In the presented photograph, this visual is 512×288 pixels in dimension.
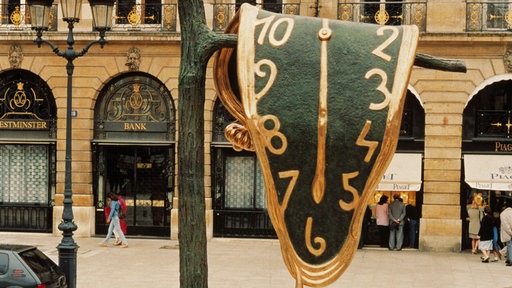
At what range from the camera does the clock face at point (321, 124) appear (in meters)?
6.14

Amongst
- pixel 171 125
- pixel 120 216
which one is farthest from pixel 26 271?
pixel 171 125

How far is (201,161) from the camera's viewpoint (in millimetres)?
7516

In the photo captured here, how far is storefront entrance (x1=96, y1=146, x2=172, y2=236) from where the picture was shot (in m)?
26.7

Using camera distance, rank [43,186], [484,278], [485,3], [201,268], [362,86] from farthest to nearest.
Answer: [43,186] < [485,3] < [484,278] < [201,268] < [362,86]

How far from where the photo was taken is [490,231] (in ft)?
74.9

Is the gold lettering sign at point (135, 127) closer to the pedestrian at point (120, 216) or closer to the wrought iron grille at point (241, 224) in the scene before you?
the pedestrian at point (120, 216)

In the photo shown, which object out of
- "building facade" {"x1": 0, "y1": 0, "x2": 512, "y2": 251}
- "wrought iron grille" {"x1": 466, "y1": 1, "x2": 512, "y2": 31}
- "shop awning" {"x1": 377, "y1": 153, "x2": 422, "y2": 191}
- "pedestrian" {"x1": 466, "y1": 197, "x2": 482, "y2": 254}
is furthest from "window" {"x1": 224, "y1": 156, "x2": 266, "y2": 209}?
"wrought iron grille" {"x1": 466, "y1": 1, "x2": 512, "y2": 31}

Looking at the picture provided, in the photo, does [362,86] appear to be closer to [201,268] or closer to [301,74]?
[301,74]

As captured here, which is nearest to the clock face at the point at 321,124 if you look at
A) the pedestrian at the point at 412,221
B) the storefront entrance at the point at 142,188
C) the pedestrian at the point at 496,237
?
the pedestrian at the point at 496,237

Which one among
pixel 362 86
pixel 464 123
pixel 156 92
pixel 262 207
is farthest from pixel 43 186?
pixel 362 86

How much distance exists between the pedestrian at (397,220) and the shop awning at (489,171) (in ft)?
6.48

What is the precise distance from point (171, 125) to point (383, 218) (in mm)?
6782

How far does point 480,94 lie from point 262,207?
23.2 ft


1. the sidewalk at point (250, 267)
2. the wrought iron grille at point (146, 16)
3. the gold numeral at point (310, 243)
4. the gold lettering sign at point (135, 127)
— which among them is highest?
the wrought iron grille at point (146, 16)
